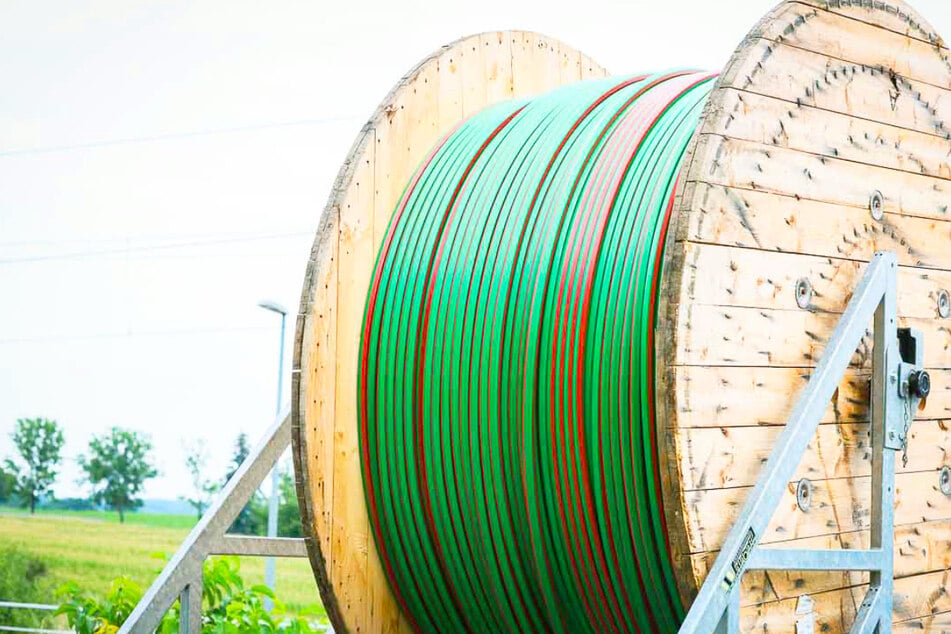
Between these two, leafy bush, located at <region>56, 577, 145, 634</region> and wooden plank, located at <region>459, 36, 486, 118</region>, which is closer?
wooden plank, located at <region>459, 36, 486, 118</region>

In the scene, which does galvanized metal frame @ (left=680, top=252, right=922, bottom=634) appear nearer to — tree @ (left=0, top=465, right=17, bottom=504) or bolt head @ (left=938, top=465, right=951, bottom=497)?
bolt head @ (left=938, top=465, right=951, bottom=497)

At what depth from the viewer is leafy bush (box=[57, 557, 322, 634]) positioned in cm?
623

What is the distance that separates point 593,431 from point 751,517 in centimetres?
61

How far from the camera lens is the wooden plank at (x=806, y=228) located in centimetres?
338

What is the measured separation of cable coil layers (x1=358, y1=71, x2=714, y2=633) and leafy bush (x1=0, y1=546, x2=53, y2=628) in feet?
99.3

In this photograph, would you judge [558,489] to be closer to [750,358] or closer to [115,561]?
[750,358]

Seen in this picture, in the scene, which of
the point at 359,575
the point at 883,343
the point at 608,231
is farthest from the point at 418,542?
the point at 883,343

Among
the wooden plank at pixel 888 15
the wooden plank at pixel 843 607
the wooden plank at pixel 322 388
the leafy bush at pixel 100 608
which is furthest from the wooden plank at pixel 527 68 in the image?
the leafy bush at pixel 100 608

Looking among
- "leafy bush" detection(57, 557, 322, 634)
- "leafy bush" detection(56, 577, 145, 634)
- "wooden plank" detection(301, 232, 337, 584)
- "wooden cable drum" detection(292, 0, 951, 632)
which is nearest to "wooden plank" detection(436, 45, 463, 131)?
"wooden cable drum" detection(292, 0, 951, 632)

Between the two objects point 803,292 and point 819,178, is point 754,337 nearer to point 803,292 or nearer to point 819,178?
point 803,292

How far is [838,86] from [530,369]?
124 cm

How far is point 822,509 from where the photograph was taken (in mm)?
3648

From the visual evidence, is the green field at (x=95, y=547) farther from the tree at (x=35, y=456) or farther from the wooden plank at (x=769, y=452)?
the wooden plank at (x=769, y=452)

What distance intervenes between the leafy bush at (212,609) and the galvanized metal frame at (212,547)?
103 centimetres
